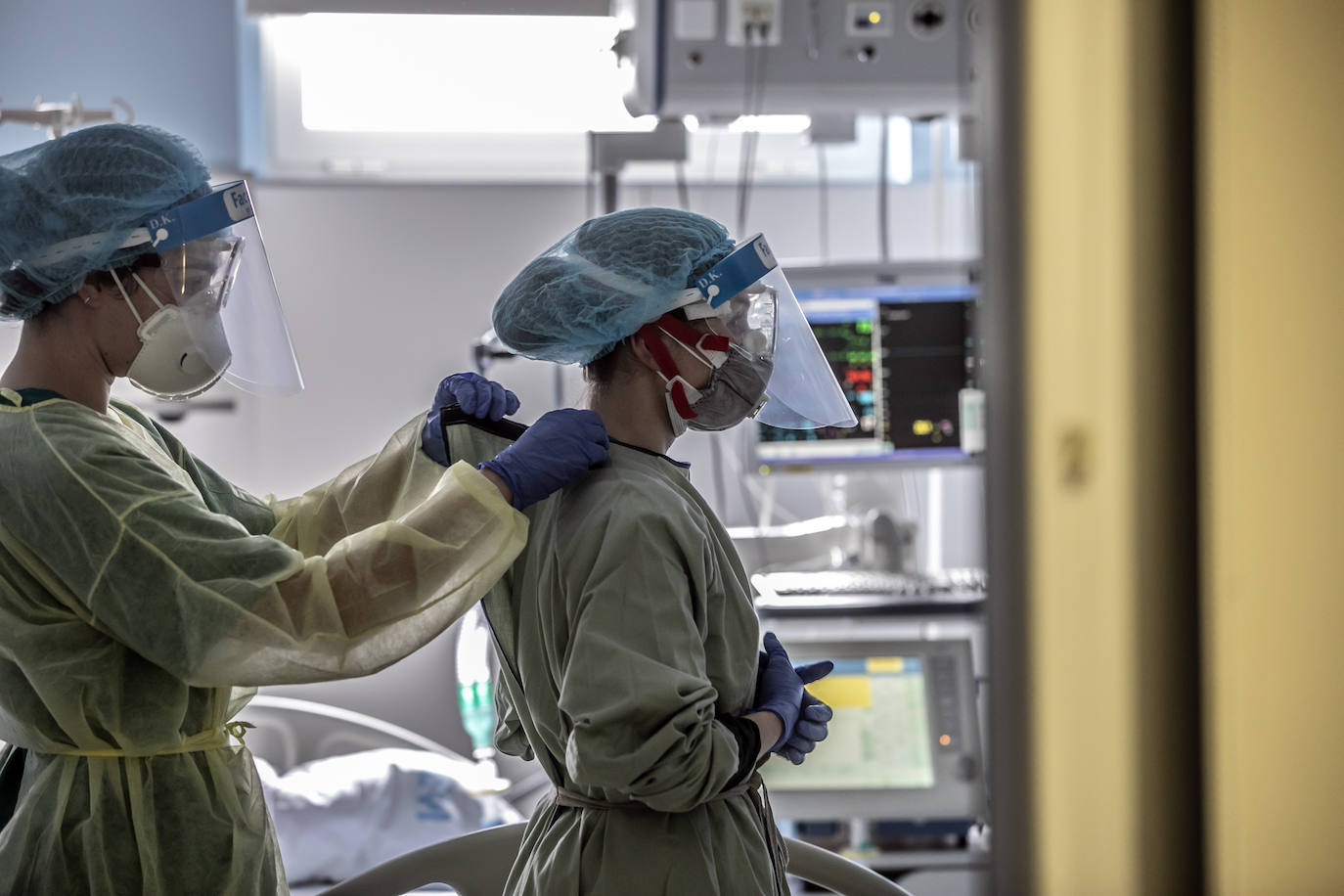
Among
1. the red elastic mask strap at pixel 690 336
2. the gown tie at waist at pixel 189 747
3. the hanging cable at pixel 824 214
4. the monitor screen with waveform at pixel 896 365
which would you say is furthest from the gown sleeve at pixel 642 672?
the hanging cable at pixel 824 214

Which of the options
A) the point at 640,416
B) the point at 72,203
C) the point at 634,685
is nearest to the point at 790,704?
the point at 634,685

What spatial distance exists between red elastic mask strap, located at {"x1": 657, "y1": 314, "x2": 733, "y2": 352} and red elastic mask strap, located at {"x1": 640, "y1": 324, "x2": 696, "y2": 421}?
0.01 meters

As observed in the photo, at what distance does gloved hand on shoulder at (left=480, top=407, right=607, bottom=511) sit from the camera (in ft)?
3.48

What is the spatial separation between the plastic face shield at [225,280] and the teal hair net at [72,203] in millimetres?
27

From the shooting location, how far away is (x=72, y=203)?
1.14m

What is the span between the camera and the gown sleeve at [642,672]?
0.95m

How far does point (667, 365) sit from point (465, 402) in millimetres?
228

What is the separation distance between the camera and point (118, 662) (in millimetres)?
1076

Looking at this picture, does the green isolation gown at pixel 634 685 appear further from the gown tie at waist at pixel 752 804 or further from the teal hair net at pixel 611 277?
the teal hair net at pixel 611 277

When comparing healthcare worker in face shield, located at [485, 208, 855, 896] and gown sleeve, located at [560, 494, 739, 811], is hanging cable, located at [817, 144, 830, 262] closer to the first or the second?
healthcare worker in face shield, located at [485, 208, 855, 896]

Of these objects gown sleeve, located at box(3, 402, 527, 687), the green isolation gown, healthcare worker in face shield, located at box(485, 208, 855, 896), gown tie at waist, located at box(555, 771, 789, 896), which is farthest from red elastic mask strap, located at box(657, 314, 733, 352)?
gown tie at waist, located at box(555, 771, 789, 896)

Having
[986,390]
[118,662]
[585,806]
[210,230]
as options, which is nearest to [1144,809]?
[986,390]

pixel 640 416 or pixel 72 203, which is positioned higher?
pixel 72 203

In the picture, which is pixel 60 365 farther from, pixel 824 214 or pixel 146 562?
pixel 824 214
